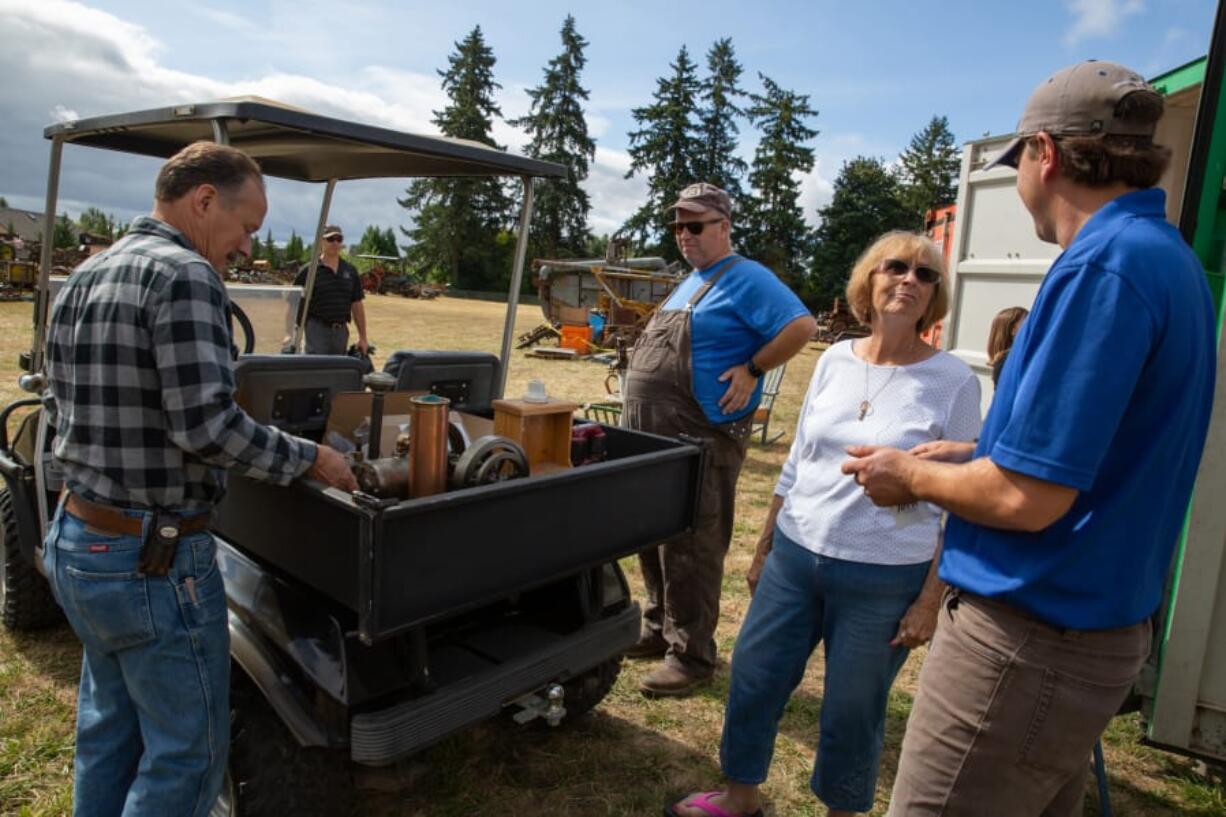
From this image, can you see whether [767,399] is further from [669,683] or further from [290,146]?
[290,146]

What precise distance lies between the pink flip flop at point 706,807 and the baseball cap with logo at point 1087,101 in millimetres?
2006

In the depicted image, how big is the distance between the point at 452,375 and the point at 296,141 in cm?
103

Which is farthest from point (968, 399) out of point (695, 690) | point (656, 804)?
point (695, 690)

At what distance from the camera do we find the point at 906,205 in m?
46.6

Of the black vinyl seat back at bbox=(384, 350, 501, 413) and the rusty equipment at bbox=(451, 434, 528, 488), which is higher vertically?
the black vinyl seat back at bbox=(384, 350, 501, 413)

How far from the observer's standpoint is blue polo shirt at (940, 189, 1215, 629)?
120 cm

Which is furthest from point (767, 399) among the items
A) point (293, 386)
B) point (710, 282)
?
point (293, 386)

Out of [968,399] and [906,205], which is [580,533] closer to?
[968,399]

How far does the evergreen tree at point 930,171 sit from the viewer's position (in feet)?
156

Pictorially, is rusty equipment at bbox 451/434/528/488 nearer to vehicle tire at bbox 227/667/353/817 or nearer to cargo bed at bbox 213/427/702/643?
cargo bed at bbox 213/427/702/643

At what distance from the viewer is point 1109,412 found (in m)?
1.20

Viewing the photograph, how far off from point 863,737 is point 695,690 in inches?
54.3

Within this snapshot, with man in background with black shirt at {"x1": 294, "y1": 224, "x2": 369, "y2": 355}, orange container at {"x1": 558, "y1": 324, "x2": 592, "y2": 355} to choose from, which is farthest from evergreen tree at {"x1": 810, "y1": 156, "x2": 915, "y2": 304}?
man in background with black shirt at {"x1": 294, "y1": 224, "x2": 369, "y2": 355}

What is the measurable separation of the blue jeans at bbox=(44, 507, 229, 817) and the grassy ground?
46 cm
